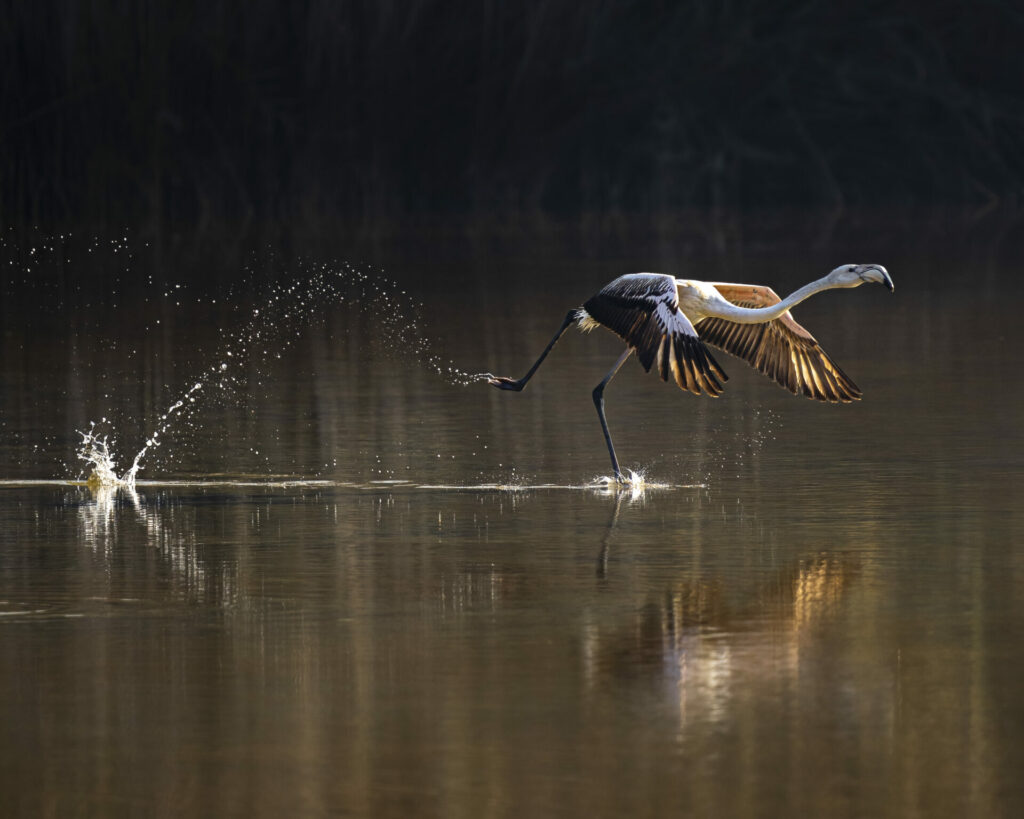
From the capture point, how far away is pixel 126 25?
52.0 meters

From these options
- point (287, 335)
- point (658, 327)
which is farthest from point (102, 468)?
point (287, 335)

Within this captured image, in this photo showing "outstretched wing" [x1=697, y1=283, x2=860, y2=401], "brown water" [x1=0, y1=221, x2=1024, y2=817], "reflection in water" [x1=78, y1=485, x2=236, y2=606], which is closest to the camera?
"brown water" [x1=0, y1=221, x2=1024, y2=817]

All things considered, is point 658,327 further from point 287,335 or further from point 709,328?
point 287,335

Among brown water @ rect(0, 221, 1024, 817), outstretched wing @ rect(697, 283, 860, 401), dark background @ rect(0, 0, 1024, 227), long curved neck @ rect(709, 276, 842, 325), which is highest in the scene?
dark background @ rect(0, 0, 1024, 227)

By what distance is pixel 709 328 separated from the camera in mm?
12805

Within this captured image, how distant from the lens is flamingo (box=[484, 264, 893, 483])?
1152 centimetres

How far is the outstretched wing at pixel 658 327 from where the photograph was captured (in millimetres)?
11359

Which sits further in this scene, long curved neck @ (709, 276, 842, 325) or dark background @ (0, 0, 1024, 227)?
dark background @ (0, 0, 1024, 227)

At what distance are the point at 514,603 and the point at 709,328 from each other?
13.7ft

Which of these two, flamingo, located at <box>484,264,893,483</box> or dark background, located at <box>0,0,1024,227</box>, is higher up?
dark background, located at <box>0,0,1024,227</box>

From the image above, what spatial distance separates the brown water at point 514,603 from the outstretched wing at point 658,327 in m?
0.60

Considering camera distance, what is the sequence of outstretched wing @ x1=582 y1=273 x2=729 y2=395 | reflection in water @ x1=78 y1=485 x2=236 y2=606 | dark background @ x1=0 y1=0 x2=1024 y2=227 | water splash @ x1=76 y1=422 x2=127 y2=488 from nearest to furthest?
reflection in water @ x1=78 y1=485 x2=236 y2=606 < outstretched wing @ x1=582 y1=273 x2=729 y2=395 < water splash @ x1=76 y1=422 x2=127 y2=488 < dark background @ x1=0 y1=0 x2=1024 y2=227

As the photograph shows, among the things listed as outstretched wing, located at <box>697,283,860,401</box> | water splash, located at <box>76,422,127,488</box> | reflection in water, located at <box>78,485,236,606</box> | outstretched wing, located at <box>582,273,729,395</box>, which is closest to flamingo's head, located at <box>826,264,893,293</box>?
outstretched wing, located at <box>697,283,860,401</box>

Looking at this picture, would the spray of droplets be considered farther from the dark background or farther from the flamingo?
the dark background
